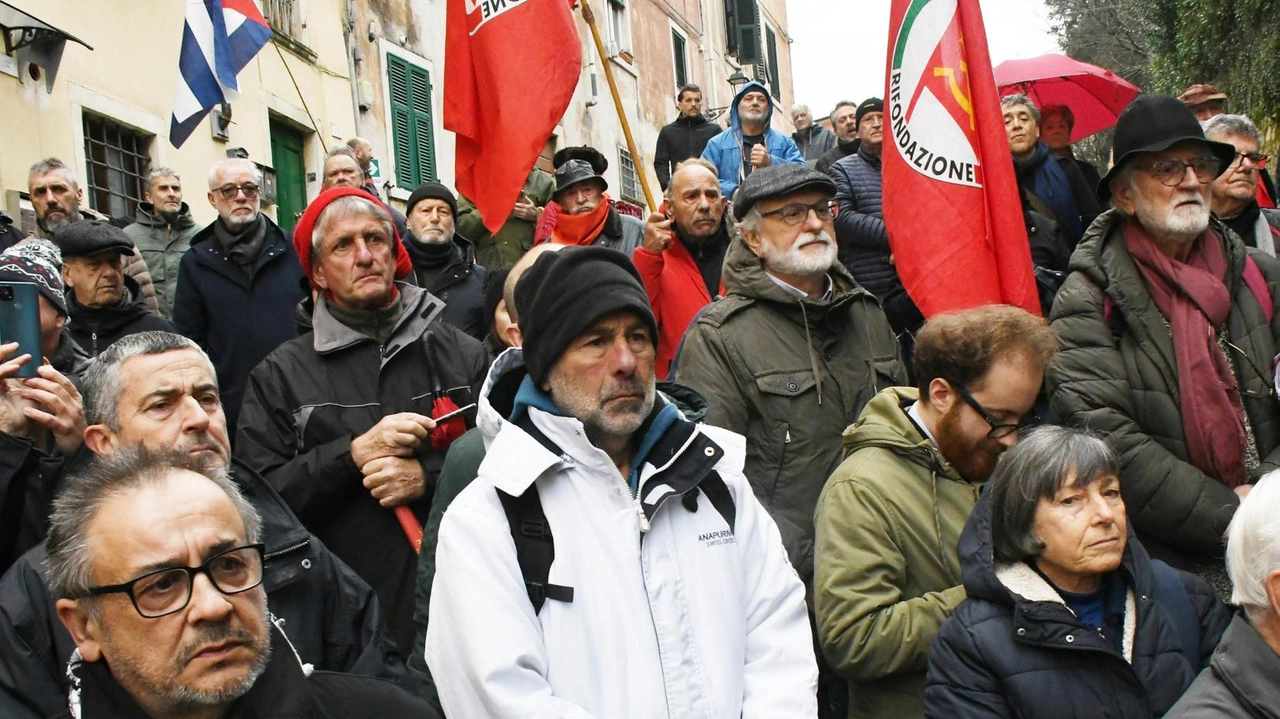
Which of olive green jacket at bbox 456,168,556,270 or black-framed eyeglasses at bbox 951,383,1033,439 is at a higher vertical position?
olive green jacket at bbox 456,168,556,270

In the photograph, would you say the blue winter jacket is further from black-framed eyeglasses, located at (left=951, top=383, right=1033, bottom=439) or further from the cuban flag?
black-framed eyeglasses, located at (left=951, top=383, right=1033, bottom=439)

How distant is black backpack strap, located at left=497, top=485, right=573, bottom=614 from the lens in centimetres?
314

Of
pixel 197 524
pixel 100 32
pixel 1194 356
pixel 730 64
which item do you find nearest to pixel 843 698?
pixel 1194 356

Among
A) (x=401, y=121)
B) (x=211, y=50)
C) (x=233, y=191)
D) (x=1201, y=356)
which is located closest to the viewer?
(x=1201, y=356)

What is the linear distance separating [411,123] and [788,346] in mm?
13213

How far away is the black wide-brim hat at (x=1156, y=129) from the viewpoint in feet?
15.6

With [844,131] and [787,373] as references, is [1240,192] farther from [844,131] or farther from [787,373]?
[844,131]

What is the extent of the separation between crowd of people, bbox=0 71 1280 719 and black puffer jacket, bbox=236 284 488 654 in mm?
13

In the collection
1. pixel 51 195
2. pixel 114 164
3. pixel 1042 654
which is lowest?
pixel 1042 654

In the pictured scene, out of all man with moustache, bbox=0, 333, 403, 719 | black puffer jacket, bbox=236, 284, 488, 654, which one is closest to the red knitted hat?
black puffer jacket, bbox=236, 284, 488, 654

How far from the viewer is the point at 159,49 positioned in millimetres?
12359

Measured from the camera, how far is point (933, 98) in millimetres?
5594

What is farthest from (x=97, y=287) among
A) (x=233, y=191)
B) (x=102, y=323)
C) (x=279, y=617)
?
(x=279, y=617)

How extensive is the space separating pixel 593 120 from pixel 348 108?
8.85 meters
